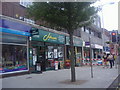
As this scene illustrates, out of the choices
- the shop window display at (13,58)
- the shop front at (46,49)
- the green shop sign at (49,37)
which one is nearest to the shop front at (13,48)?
the shop window display at (13,58)

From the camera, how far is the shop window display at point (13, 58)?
44.1ft

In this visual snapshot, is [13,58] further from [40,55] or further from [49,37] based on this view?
[49,37]

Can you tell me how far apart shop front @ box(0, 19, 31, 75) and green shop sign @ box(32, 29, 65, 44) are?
1341 millimetres

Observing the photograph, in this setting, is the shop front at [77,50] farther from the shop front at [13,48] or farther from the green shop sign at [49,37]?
the shop front at [13,48]

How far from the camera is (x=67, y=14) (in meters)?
10.5

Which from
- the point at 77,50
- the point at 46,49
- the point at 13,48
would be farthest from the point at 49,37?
the point at 77,50

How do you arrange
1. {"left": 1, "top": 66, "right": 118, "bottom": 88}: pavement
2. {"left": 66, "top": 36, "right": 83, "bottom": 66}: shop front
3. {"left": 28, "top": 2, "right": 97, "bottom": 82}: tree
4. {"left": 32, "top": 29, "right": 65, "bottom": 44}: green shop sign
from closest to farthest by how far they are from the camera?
{"left": 1, "top": 66, "right": 118, "bottom": 88}: pavement < {"left": 28, "top": 2, "right": 97, "bottom": 82}: tree < {"left": 32, "top": 29, "right": 65, "bottom": 44}: green shop sign < {"left": 66, "top": 36, "right": 83, "bottom": 66}: shop front

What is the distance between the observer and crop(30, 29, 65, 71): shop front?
16.3 meters

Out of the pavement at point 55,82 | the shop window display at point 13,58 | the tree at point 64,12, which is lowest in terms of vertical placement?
the pavement at point 55,82

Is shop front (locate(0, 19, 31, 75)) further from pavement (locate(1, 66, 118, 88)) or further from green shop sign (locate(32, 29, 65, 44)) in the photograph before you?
green shop sign (locate(32, 29, 65, 44))

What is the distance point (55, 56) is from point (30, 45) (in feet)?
16.0

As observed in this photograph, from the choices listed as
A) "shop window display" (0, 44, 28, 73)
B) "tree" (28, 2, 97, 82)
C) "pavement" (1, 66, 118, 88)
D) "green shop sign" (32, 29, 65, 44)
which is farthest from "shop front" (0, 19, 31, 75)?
"tree" (28, 2, 97, 82)

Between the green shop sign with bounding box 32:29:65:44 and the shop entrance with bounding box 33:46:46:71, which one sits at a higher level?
the green shop sign with bounding box 32:29:65:44

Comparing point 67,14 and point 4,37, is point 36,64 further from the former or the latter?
point 67,14
